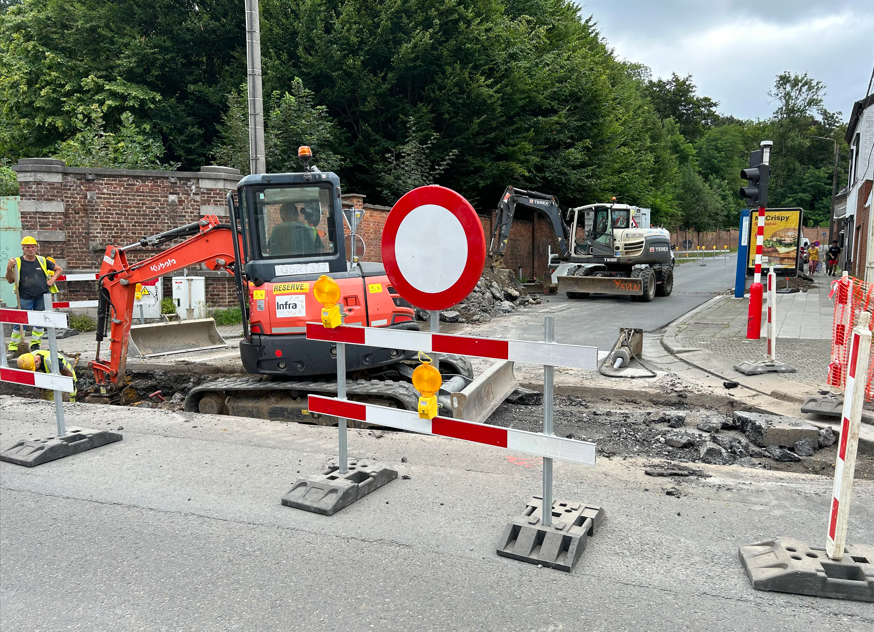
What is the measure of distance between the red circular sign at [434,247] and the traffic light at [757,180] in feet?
24.7

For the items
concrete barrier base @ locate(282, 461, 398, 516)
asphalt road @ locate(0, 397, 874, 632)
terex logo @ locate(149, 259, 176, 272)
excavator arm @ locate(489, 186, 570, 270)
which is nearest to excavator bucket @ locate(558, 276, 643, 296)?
excavator arm @ locate(489, 186, 570, 270)

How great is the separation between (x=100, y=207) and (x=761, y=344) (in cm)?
1421

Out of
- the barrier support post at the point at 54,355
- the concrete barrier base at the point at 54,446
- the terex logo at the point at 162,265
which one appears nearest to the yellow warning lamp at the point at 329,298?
the barrier support post at the point at 54,355

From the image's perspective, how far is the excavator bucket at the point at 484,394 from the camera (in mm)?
5827

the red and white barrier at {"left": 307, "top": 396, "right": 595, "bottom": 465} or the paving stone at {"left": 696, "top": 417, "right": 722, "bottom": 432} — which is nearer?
the red and white barrier at {"left": 307, "top": 396, "right": 595, "bottom": 465}

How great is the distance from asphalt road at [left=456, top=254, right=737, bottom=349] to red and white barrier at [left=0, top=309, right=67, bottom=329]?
27.7ft

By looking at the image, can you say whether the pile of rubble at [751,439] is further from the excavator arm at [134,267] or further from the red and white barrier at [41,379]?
the red and white barrier at [41,379]

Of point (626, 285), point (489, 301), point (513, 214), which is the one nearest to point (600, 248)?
point (626, 285)

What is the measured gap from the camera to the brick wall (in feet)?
46.5

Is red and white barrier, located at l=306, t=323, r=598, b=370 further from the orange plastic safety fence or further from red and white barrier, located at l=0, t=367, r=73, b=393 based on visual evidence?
the orange plastic safety fence

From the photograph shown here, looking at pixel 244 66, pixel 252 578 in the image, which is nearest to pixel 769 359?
pixel 252 578

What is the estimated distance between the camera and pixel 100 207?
1449 centimetres

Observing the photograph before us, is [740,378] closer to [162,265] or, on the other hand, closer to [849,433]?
[849,433]

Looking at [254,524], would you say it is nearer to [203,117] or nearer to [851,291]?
[851,291]
